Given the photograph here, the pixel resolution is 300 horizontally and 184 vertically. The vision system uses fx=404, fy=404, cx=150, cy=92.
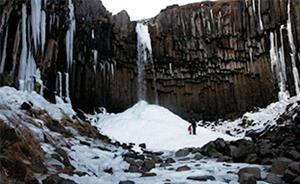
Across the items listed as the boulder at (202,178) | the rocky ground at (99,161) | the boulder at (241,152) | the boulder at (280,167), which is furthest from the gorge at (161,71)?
the boulder at (202,178)

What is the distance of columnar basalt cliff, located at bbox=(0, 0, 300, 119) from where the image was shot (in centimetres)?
3281

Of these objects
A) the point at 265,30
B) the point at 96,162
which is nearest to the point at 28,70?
the point at 96,162

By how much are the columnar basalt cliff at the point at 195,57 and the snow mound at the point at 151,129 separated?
2.46 meters

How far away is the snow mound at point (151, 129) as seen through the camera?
23.3 meters

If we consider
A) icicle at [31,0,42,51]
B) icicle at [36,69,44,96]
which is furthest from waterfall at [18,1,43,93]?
icicle at [31,0,42,51]

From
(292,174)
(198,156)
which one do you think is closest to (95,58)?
(198,156)

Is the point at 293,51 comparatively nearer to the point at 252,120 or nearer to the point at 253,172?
the point at 252,120

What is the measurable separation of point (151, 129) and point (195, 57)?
11.4 metres

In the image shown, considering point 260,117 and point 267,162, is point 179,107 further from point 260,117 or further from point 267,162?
point 267,162

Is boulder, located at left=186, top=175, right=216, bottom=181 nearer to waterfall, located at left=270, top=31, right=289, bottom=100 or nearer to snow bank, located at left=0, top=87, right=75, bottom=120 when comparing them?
snow bank, located at left=0, top=87, right=75, bottom=120

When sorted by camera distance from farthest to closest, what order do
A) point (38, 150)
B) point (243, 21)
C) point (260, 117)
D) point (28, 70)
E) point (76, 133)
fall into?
point (243, 21) → point (260, 117) → point (28, 70) → point (76, 133) → point (38, 150)

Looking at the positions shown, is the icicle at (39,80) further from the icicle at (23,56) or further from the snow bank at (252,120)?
the snow bank at (252,120)

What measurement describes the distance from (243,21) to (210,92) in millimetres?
6992

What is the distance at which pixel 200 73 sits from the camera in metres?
36.9
